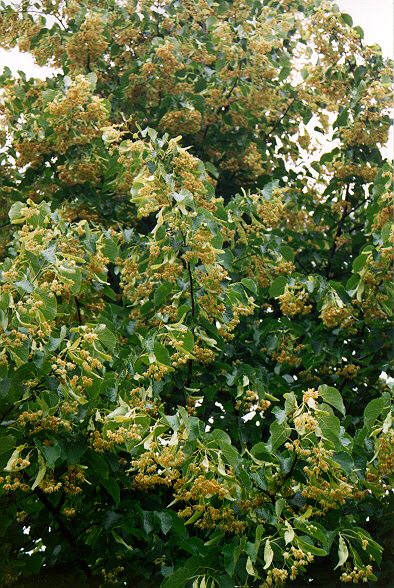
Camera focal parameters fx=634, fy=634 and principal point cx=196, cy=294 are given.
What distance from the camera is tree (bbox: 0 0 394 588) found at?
2609 mm

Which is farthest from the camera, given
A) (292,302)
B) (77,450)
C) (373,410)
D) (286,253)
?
(286,253)

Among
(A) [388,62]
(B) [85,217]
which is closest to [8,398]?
(B) [85,217]

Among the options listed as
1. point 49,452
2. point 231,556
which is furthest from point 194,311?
point 231,556

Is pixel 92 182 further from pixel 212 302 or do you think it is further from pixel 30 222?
pixel 212 302

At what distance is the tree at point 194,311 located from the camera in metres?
2.61

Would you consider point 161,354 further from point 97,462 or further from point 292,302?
point 292,302

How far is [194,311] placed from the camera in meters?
3.43

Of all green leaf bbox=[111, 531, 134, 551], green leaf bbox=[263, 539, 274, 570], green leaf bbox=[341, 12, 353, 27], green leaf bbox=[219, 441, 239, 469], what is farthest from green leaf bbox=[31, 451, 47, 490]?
green leaf bbox=[341, 12, 353, 27]

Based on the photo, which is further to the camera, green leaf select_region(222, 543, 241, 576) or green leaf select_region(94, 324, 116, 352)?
green leaf select_region(94, 324, 116, 352)

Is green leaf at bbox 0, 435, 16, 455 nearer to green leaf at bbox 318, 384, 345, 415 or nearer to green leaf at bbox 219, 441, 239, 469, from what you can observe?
green leaf at bbox 219, 441, 239, 469

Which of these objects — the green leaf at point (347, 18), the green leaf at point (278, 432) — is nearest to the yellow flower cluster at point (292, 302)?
the green leaf at point (278, 432)

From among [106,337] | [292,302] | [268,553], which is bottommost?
[268,553]

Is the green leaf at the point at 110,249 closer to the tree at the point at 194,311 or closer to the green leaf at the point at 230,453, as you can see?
the tree at the point at 194,311

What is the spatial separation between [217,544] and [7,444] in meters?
0.98
